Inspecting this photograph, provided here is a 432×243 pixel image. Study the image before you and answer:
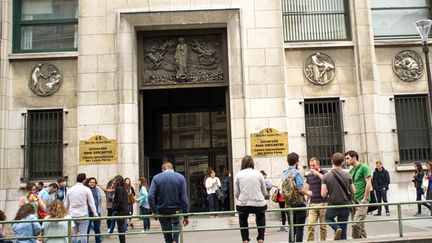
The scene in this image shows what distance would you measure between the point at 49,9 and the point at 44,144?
532cm

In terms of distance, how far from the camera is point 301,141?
56.3ft

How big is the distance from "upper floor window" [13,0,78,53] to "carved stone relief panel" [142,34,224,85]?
2913mm

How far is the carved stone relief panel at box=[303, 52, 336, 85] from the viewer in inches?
691

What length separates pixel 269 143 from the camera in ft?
54.5

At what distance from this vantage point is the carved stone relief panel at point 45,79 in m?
17.3

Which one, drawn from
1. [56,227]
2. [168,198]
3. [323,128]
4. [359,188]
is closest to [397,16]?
[323,128]

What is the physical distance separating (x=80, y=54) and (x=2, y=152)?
445 centimetres

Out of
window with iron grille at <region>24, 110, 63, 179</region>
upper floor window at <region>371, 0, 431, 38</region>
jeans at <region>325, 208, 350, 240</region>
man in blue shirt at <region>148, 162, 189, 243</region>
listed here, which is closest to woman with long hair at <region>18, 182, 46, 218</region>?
man in blue shirt at <region>148, 162, 189, 243</region>

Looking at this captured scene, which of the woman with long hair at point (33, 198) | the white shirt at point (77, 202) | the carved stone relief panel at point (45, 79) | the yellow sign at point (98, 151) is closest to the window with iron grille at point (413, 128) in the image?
the yellow sign at point (98, 151)

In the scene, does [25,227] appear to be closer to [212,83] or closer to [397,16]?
[212,83]

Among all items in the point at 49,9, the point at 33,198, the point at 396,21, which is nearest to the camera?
the point at 33,198

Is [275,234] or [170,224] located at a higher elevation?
[170,224]

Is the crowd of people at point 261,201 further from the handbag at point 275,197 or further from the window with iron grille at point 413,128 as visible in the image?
the window with iron grille at point 413,128

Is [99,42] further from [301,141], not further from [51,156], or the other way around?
[301,141]
